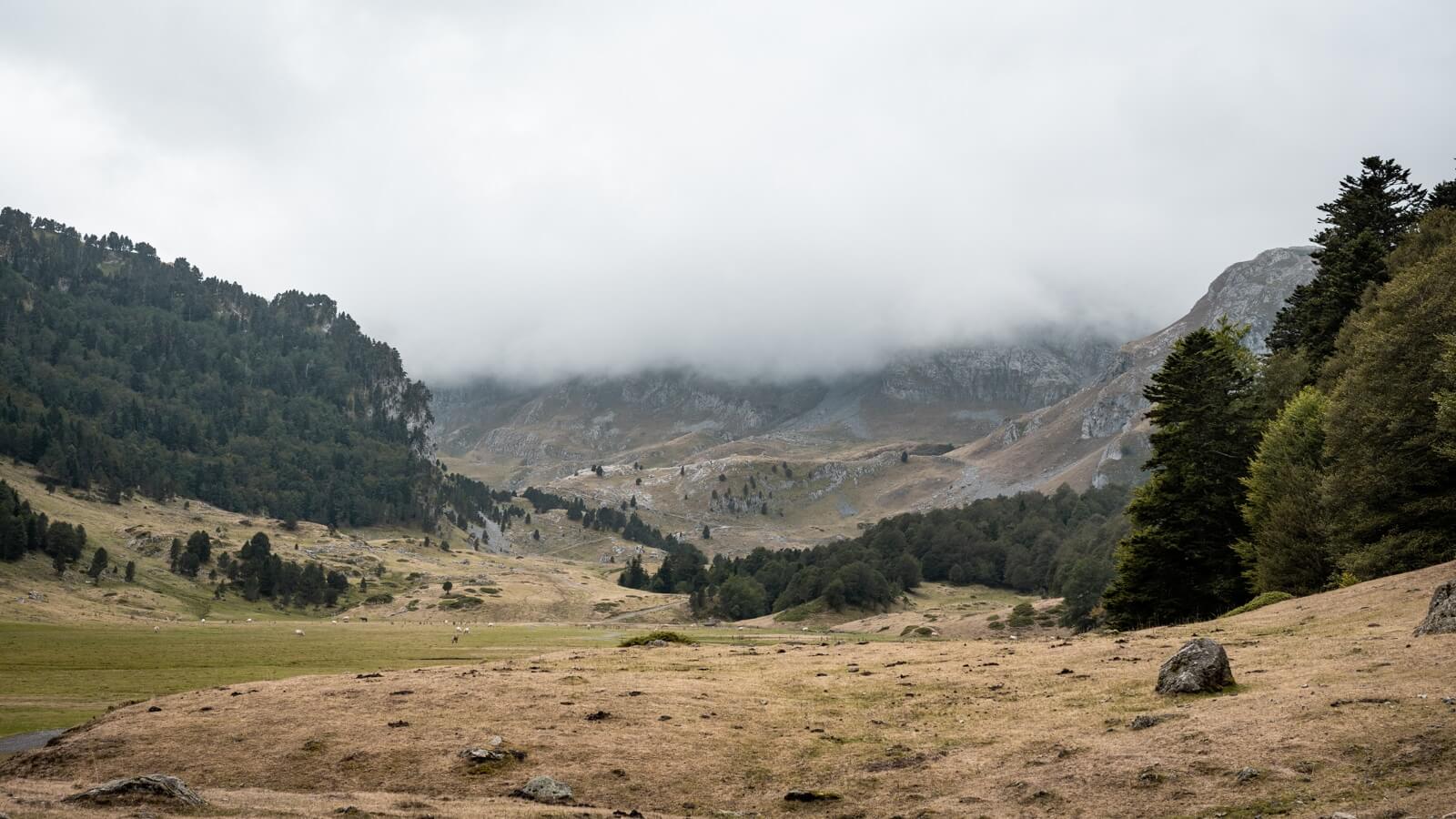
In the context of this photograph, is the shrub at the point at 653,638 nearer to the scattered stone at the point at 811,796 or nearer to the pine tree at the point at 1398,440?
the scattered stone at the point at 811,796

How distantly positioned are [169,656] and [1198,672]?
79.1m

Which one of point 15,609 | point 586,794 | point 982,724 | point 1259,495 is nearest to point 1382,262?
point 1259,495

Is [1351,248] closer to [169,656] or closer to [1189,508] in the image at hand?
[1189,508]

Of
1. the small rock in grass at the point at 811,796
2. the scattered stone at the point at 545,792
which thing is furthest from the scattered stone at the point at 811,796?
the scattered stone at the point at 545,792

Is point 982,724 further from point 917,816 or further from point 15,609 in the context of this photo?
point 15,609

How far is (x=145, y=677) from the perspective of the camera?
195ft

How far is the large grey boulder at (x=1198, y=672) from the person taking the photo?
28250 millimetres

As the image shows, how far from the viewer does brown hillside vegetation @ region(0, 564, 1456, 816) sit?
2047cm

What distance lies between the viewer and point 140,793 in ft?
69.8

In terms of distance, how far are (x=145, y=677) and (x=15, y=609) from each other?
9245 cm

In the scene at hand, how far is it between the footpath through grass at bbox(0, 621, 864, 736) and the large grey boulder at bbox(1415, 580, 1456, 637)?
53.4 meters

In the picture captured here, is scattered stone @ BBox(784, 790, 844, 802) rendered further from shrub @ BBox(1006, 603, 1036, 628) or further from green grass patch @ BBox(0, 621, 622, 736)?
shrub @ BBox(1006, 603, 1036, 628)

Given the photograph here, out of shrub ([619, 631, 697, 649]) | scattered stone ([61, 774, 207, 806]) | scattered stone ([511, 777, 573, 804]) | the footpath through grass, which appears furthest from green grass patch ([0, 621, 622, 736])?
scattered stone ([511, 777, 573, 804])

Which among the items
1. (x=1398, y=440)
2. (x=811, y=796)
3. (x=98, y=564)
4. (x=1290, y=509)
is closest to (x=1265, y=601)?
(x=1290, y=509)
